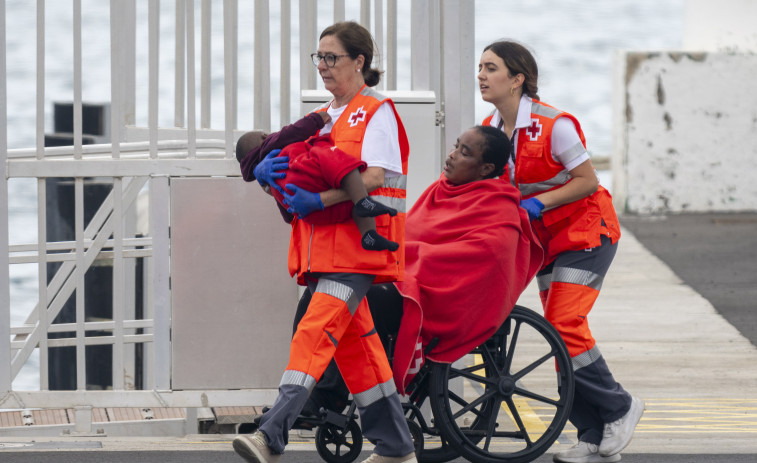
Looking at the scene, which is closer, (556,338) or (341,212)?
(341,212)

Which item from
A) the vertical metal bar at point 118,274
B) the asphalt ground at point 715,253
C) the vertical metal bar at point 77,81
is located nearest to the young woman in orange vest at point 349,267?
the vertical metal bar at point 118,274

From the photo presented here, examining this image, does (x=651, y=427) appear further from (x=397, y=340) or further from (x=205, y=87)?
(x=205, y=87)

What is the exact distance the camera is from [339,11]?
6.13 metres

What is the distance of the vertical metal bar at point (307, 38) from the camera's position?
6.14 meters

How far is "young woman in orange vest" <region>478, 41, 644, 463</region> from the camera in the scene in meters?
5.36

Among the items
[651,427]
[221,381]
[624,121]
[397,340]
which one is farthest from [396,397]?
[624,121]

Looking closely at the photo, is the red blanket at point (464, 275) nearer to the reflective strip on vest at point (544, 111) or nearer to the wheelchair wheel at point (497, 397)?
the wheelchair wheel at point (497, 397)

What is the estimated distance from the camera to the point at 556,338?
5.31 meters

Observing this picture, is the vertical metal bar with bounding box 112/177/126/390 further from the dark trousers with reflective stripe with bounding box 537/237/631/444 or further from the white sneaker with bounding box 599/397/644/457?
the white sneaker with bounding box 599/397/644/457

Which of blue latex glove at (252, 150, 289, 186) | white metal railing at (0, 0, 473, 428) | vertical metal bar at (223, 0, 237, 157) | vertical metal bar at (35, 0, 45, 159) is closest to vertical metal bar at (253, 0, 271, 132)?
white metal railing at (0, 0, 473, 428)

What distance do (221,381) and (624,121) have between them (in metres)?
9.19

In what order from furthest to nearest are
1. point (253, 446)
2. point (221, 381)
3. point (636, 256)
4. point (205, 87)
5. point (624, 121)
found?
point (624, 121)
point (636, 256)
point (205, 87)
point (221, 381)
point (253, 446)

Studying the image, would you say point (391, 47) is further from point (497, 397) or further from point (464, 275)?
point (497, 397)

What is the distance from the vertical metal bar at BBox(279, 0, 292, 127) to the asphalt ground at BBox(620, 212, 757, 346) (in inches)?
161
